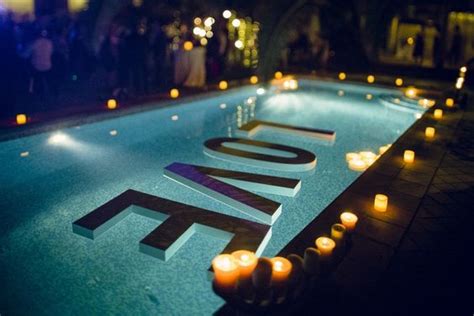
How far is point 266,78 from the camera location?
1487 cm

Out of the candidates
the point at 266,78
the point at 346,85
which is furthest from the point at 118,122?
the point at 346,85

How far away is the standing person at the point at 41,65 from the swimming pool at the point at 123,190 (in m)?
2.23

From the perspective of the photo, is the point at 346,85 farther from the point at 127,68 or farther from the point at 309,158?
the point at 309,158

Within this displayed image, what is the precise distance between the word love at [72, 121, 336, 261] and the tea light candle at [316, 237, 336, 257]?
994 mm

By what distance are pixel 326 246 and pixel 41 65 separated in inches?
347

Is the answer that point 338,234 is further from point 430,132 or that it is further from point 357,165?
point 430,132

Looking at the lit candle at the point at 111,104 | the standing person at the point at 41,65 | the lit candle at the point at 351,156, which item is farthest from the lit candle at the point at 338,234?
the standing person at the point at 41,65

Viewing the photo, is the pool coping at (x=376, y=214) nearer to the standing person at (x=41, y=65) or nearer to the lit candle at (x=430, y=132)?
the lit candle at (x=430, y=132)

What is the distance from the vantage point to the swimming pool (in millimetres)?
3547

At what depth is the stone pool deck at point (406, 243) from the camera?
9.51 ft

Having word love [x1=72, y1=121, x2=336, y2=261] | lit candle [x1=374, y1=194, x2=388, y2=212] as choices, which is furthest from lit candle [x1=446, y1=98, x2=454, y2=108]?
lit candle [x1=374, y1=194, x2=388, y2=212]

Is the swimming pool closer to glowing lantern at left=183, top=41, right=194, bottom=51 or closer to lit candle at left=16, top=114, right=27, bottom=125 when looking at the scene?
lit candle at left=16, top=114, right=27, bottom=125

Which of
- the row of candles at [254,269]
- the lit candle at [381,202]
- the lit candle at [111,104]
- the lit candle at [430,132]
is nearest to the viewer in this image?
the row of candles at [254,269]

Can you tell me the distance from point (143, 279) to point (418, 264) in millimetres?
2493
